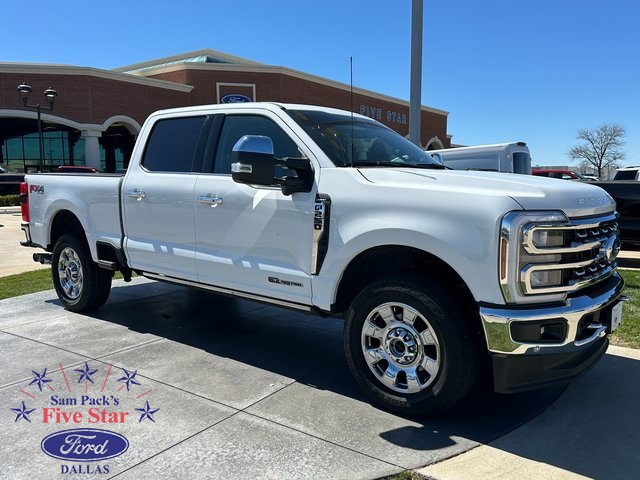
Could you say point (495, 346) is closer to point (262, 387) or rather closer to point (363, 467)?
point (363, 467)

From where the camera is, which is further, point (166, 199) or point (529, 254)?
point (166, 199)

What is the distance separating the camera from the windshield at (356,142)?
421 centimetres

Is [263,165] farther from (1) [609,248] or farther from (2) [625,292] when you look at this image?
(2) [625,292]

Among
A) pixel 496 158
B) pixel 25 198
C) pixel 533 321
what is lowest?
pixel 533 321

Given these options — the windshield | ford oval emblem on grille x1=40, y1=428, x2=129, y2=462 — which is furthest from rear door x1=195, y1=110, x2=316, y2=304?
ford oval emblem on grille x1=40, y1=428, x2=129, y2=462

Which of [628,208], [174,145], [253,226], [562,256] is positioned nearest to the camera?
[562,256]

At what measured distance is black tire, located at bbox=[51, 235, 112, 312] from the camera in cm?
606

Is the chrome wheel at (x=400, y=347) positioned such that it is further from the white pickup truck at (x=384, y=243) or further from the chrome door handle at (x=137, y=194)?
the chrome door handle at (x=137, y=194)

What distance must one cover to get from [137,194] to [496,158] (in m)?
8.59

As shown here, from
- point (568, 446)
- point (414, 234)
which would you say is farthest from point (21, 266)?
Result: point (568, 446)

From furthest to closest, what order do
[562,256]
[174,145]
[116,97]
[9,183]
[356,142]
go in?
1. [116,97]
2. [9,183]
3. [174,145]
4. [356,142]
5. [562,256]

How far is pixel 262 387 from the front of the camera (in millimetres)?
4129

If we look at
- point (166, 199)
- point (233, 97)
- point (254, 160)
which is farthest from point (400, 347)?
point (233, 97)

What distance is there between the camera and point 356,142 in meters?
4.46
